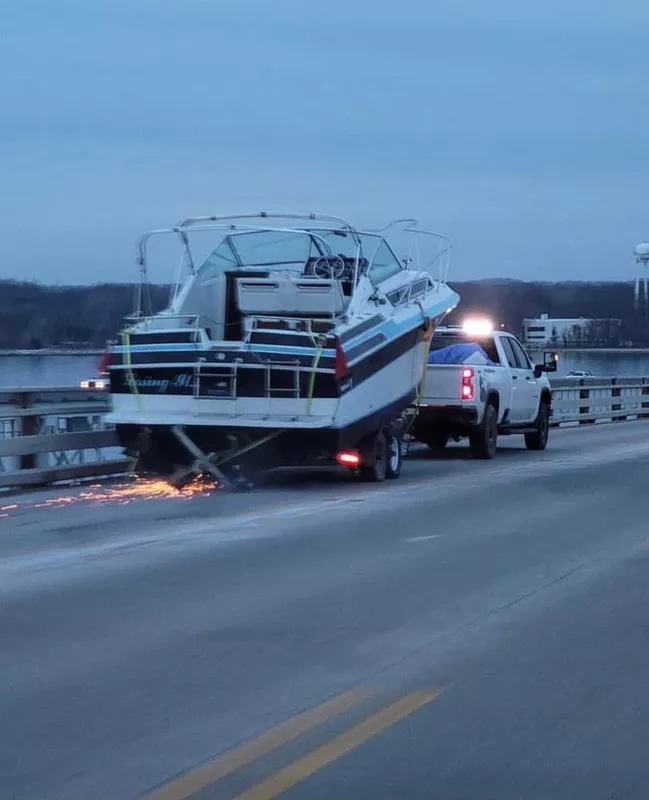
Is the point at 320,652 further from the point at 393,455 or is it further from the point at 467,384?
the point at 467,384

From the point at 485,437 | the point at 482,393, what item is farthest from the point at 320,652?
the point at 485,437

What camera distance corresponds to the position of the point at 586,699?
643 centimetres

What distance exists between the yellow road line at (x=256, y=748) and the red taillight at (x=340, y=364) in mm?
7779

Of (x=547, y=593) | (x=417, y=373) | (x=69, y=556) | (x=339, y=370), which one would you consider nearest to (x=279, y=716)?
(x=547, y=593)

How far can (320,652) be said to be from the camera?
7.31m

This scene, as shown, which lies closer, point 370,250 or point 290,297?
point 290,297

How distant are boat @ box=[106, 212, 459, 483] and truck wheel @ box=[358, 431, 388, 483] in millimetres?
24

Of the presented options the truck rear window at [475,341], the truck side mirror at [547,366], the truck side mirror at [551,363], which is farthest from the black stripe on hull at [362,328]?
the truck side mirror at [551,363]

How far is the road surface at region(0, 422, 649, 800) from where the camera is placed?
5340mm

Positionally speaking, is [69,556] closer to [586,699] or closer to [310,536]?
[310,536]

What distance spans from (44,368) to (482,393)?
7.05m

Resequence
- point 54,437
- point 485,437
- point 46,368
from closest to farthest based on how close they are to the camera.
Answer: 1. point 54,437
2. point 46,368
3. point 485,437

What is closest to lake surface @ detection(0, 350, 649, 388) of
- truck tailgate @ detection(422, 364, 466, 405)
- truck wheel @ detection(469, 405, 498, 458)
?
truck tailgate @ detection(422, 364, 466, 405)

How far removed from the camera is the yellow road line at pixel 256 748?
5.05m
